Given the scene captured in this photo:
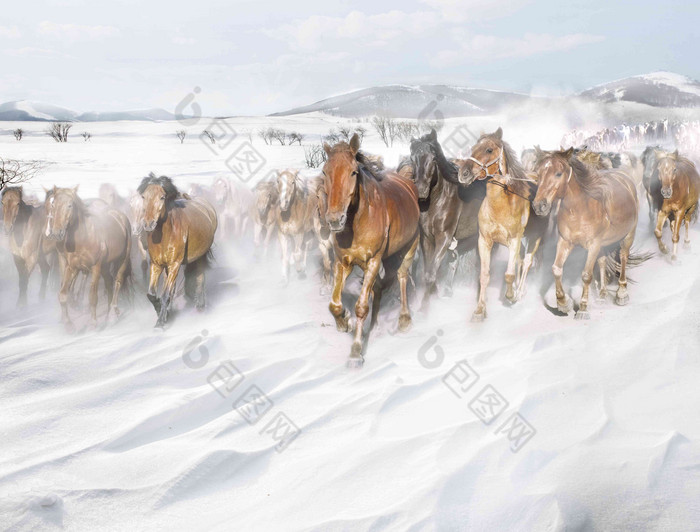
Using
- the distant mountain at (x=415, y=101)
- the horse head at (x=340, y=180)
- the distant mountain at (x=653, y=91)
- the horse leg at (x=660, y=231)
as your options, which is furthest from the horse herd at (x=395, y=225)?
the distant mountain at (x=415, y=101)

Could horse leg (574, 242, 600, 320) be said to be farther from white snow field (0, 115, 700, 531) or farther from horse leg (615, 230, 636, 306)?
horse leg (615, 230, 636, 306)

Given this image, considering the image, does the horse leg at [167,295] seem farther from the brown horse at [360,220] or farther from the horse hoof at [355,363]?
the horse hoof at [355,363]

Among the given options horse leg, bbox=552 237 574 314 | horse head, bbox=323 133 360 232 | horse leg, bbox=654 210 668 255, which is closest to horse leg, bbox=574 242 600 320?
horse leg, bbox=552 237 574 314

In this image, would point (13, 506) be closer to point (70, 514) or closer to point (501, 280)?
point (70, 514)

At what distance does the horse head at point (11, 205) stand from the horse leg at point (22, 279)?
1.47 ft

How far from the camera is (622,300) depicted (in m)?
6.46

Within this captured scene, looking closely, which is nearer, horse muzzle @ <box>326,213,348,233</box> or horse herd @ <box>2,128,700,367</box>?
horse muzzle @ <box>326,213,348,233</box>

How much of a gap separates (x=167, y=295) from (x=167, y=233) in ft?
2.34

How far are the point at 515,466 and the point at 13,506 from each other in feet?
10.2

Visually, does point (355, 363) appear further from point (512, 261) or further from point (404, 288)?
point (512, 261)

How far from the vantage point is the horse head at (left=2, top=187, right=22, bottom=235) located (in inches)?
269

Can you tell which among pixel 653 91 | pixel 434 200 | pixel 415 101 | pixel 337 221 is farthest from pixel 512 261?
pixel 415 101

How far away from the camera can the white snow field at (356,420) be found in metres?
3.09

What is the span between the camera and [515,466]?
134 inches
